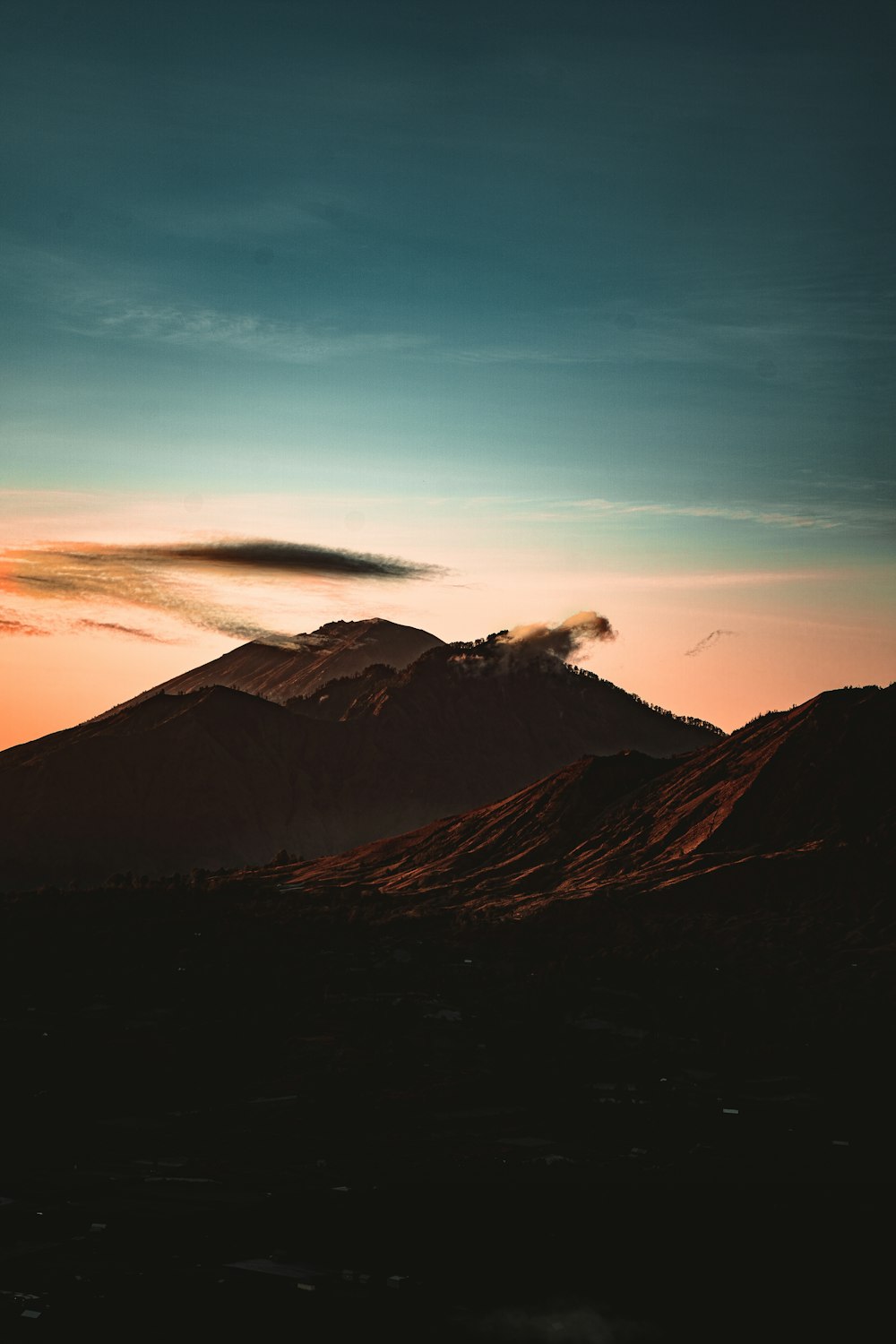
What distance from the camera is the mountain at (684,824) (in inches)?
4264

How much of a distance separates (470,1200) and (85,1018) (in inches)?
1597

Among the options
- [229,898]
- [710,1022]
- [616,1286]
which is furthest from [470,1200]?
[229,898]

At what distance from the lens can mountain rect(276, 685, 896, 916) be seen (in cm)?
10831

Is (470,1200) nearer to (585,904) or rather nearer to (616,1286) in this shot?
(616,1286)

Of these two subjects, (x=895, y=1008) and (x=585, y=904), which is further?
(x=585, y=904)

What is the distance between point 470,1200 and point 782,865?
58.5 metres

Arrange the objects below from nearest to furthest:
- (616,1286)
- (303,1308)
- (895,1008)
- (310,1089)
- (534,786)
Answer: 1. (303,1308)
2. (616,1286)
3. (310,1089)
4. (895,1008)
5. (534,786)

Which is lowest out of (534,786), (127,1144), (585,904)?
(127,1144)

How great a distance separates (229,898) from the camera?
122375 millimetres

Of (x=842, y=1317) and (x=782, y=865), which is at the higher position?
(x=782, y=865)

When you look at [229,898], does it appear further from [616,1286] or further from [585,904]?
[616,1286]

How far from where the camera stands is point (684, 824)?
11969cm

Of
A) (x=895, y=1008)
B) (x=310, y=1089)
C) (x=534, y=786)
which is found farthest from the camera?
(x=534, y=786)

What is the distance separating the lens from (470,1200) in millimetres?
51938
